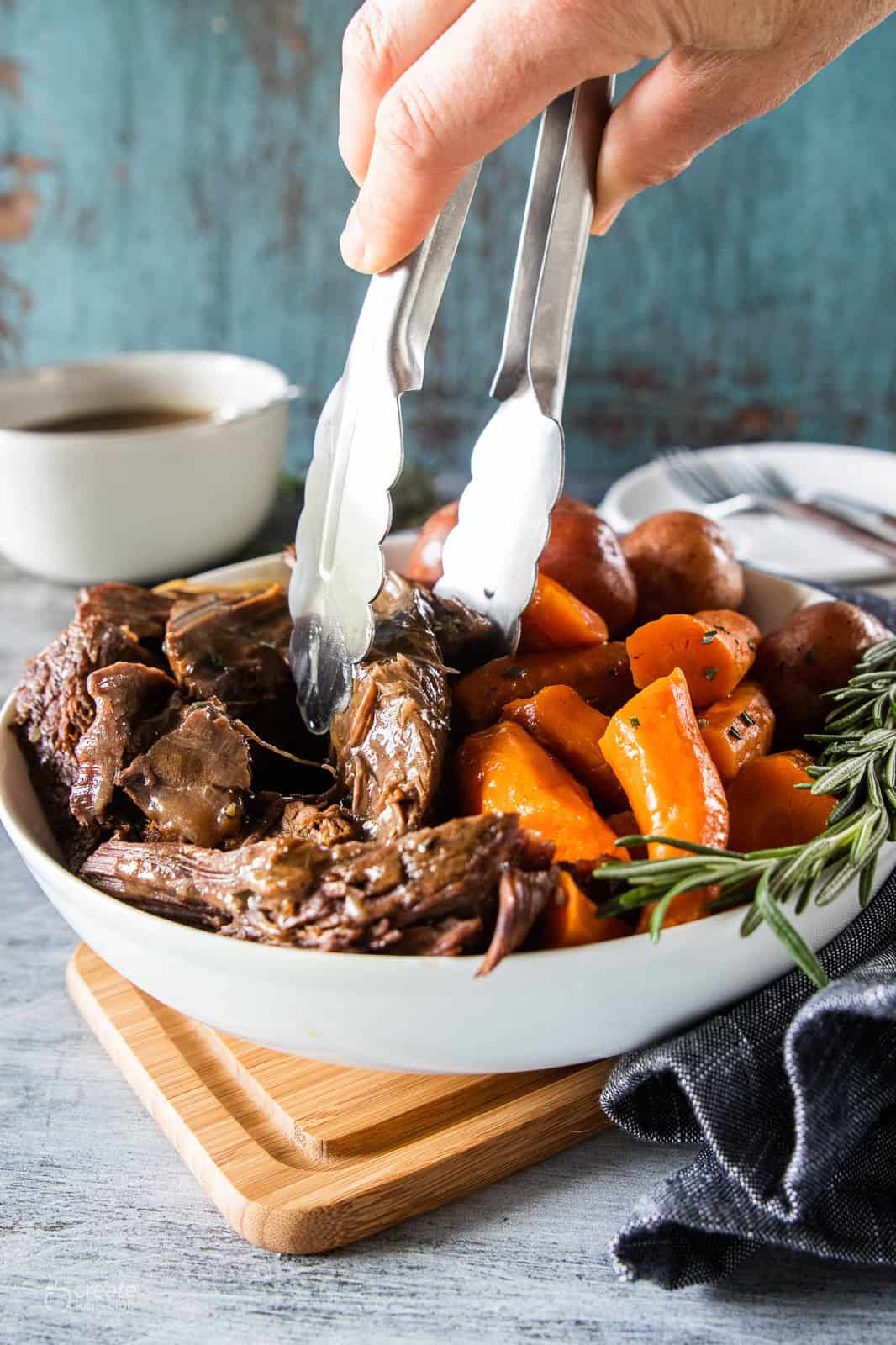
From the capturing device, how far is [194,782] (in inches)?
57.8

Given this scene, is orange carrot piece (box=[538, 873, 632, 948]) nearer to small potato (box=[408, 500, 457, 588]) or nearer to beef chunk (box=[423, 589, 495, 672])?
beef chunk (box=[423, 589, 495, 672])

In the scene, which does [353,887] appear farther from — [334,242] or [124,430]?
[334,242]

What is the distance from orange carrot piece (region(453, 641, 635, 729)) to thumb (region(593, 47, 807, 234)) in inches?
27.3

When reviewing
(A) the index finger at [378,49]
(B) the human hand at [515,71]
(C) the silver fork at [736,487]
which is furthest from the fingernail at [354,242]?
(C) the silver fork at [736,487]

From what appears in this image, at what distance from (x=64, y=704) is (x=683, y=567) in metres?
1.00

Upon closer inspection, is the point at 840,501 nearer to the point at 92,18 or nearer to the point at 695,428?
the point at 695,428

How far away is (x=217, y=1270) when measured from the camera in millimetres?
1257

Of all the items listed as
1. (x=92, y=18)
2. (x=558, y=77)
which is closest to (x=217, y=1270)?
(x=558, y=77)

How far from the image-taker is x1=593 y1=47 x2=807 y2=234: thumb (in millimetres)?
1618

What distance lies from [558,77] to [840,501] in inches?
84.4

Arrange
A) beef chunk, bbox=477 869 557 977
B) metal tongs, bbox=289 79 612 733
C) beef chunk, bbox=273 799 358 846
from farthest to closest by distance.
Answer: metal tongs, bbox=289 79 612 733, beef chunk, bbox=273 799 358 846, beef chunk, bbox=477 869 557 977

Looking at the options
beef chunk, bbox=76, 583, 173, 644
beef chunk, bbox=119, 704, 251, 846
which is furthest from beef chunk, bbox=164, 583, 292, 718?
beef chunk, bbox=119, 704, 251, 846

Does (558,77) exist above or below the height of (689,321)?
above

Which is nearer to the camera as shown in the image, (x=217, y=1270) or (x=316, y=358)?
(x=217, y=1270)
